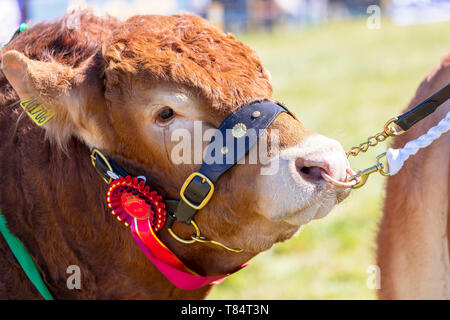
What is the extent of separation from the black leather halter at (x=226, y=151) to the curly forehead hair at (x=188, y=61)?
61 mm

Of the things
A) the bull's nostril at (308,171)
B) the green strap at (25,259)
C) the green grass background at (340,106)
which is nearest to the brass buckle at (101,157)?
the green strap at (25,259)

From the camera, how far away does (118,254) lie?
9.10 feet

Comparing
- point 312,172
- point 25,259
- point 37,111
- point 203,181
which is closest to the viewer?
point 312,172

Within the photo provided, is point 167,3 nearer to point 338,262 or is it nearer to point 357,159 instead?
point 357,159

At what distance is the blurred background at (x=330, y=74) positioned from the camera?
5.04 m

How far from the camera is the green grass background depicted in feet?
16.6

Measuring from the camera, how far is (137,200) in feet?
8.39

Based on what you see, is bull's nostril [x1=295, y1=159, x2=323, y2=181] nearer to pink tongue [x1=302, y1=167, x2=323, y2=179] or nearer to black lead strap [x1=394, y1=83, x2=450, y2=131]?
pink tongue [x1=302, y1=167, x2=323, y2=179]

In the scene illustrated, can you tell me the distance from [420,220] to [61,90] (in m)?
2.00

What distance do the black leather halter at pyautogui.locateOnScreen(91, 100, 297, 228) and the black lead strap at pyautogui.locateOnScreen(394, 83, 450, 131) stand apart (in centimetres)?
56

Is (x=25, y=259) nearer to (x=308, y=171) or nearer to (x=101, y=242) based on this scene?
(x=101, y=242)

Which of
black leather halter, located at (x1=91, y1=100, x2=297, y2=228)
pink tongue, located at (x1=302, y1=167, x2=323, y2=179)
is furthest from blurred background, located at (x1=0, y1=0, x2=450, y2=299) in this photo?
black leather halter, located at (x1=91, y1=100, x2=297, y2=228)

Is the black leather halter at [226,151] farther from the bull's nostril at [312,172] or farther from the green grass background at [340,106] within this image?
the green grass background at [340,106]

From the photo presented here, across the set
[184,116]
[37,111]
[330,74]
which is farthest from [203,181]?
[330,74]
